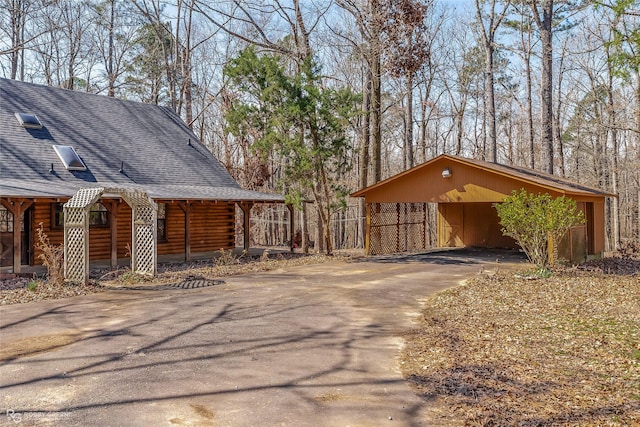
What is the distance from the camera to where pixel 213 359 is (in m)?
5.64

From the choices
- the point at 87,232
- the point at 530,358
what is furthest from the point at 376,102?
the point at 530,358

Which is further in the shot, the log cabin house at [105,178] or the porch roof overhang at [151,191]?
the log cabin house at [105,178]

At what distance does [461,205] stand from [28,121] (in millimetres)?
15872

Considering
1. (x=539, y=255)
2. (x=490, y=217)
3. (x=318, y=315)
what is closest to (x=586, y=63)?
(x=490, y=217)

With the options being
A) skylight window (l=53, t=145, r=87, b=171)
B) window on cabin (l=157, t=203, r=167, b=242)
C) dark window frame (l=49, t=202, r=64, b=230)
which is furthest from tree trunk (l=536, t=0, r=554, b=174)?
dark window frame (l=49, t=202, r=64, b=230)

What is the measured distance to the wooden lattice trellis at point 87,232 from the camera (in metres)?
10.9

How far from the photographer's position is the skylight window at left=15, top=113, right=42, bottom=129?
14.6 metres

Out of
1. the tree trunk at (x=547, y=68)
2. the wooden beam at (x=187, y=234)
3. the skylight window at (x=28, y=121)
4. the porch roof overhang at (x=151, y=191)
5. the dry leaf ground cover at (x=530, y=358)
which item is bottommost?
the dry leaf ground cover at (x=530, y=358)

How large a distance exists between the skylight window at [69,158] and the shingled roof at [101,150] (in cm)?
13

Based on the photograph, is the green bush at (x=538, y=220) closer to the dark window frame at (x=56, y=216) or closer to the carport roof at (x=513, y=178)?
the carport roof at (x=513, y=178)

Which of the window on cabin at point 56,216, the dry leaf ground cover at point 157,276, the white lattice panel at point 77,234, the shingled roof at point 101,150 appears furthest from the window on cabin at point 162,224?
Answer: the white lattice panel at point 77,234

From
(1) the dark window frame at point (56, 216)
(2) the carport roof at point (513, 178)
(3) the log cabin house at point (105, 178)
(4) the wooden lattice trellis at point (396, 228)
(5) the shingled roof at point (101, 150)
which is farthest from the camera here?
(4) the wooden lattice trellis at point (396, 228)

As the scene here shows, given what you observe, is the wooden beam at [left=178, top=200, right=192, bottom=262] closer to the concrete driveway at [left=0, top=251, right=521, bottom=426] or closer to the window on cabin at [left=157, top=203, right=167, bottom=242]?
the window on cabin at [left=157, top=203, right=167, bottom=242]

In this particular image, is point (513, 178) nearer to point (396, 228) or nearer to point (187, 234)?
point (396, 228)
